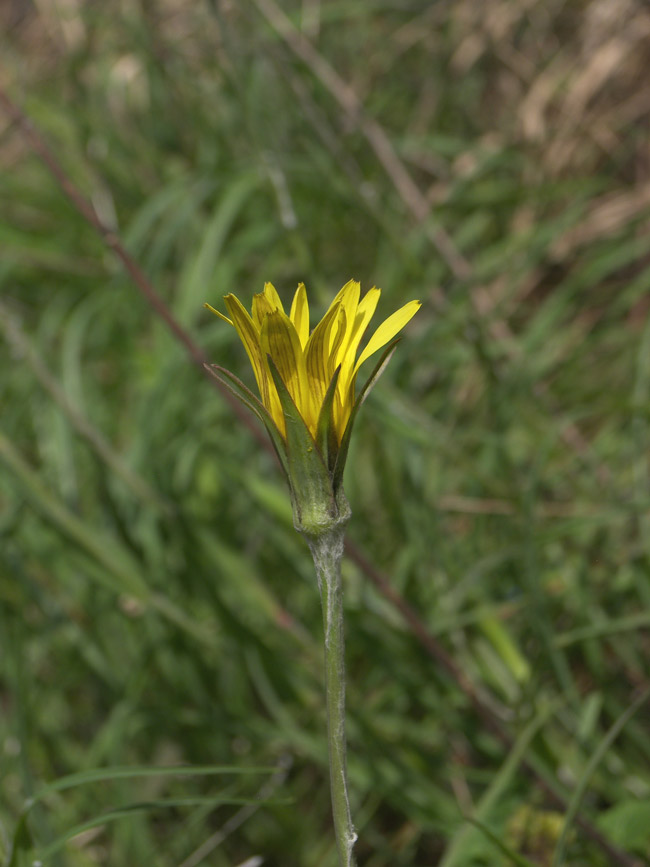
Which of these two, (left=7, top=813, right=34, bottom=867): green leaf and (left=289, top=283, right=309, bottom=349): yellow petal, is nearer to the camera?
(left=289, top=283, right=309, bottom=349): yellow petal

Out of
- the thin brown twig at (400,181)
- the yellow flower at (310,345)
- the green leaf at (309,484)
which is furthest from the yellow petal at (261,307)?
the thin brown twig at (400,181)

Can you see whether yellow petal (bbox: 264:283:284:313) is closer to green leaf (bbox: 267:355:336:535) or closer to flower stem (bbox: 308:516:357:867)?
green leaf (bbox: 267:355:336:535)

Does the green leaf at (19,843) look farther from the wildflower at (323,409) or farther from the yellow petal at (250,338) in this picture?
the yellow petal at (250,338)

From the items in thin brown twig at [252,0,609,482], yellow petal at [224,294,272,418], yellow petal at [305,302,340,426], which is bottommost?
yellow petal at [305,302,340,426]

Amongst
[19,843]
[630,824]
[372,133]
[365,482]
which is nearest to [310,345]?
[19,843]

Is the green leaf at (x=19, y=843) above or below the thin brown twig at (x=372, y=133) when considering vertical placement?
below

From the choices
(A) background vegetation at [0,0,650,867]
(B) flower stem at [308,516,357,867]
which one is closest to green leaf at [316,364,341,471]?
(B) flower stem at [308,516,357,867]

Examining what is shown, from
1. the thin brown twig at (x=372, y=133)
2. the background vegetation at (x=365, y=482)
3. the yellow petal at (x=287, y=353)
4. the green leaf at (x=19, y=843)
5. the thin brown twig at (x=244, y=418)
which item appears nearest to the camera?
the yellow petal at (x=287, y=353)

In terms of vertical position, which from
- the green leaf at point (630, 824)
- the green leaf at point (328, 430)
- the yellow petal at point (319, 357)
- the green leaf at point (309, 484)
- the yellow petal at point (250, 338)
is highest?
the yellow petal at point (250, 338)
